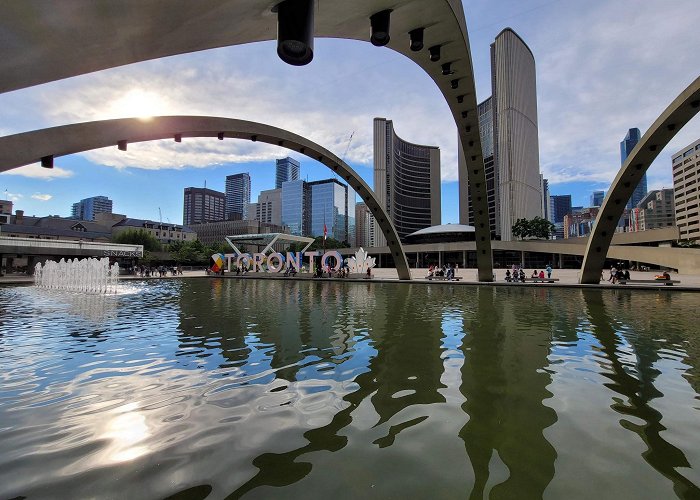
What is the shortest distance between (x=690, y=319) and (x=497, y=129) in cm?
11776

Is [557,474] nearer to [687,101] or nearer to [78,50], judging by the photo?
[78,50]

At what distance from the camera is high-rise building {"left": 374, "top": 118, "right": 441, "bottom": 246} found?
14700 cm

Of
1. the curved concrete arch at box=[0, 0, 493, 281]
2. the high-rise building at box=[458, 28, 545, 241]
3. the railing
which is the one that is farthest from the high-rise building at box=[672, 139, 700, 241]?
the railing

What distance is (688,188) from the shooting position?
9862cm

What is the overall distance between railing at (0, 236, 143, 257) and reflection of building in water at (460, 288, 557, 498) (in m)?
64.9

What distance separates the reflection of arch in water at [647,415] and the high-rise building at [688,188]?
119 meters

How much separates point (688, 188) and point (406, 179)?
94.9 m

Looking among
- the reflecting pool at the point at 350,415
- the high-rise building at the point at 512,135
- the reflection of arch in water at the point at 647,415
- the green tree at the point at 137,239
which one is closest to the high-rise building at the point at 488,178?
the high-rise building at the point at 512,135

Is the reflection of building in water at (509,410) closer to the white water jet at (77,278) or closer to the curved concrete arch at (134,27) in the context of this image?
the curved concrete arch at (134,27)

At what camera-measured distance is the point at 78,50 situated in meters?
3.60

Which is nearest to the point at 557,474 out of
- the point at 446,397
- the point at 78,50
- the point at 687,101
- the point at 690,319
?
the point at 446,397

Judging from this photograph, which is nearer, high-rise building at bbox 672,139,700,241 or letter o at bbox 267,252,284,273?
letter o at bbox 267,252,284,273

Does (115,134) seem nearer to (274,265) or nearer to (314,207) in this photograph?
(274,265)

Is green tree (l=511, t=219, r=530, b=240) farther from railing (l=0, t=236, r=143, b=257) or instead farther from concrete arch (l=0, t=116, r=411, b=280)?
railing (l=0, t=236, r=143, b=257)
